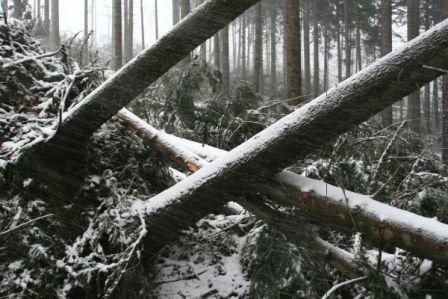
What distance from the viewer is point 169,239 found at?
331cm

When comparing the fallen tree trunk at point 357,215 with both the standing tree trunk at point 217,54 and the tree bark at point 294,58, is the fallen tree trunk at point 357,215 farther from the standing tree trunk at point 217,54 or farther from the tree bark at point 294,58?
the standing tree trunk at point 217,54

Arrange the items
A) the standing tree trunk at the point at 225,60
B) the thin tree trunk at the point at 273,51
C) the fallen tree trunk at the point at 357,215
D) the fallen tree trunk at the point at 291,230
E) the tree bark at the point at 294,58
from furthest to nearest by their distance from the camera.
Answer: the thin tree trunk at the point at 273,51 → the standing tree trunk at the point at 225,60 → the tree bark at the point at 294,58 → the fallen tree trunk at the point at 291,230 → the fallen tree trunk at the point at 357,215

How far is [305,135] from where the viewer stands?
9.20ft

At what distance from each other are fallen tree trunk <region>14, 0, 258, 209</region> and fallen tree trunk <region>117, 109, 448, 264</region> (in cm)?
115

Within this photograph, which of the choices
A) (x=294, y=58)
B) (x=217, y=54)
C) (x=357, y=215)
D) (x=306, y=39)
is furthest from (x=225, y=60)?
(x=357, y=215)

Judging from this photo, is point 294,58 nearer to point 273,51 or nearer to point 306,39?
point 306,39

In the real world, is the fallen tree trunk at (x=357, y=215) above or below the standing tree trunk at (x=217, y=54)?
below

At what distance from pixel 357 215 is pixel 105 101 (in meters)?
2.24

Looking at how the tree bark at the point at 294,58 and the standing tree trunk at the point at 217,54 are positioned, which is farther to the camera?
the standing tree trunk at the point at 217,54

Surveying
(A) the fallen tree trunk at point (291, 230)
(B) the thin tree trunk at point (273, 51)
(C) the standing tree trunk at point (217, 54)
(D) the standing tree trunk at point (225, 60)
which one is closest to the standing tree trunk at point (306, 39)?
(B) the thin tree trunk at point (273, 51)

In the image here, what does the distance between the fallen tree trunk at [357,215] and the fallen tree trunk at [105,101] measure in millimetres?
1149

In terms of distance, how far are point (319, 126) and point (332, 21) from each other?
25.3 metres

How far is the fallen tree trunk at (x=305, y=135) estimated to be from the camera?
2572mm

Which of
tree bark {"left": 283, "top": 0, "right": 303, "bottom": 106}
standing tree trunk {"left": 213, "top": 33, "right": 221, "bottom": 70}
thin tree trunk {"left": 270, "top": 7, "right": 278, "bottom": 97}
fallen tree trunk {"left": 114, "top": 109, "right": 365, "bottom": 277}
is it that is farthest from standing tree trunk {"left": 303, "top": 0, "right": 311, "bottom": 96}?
fallen tree trunk {"left": 114, "top": 109, "right": 365, "bottom": 277}
